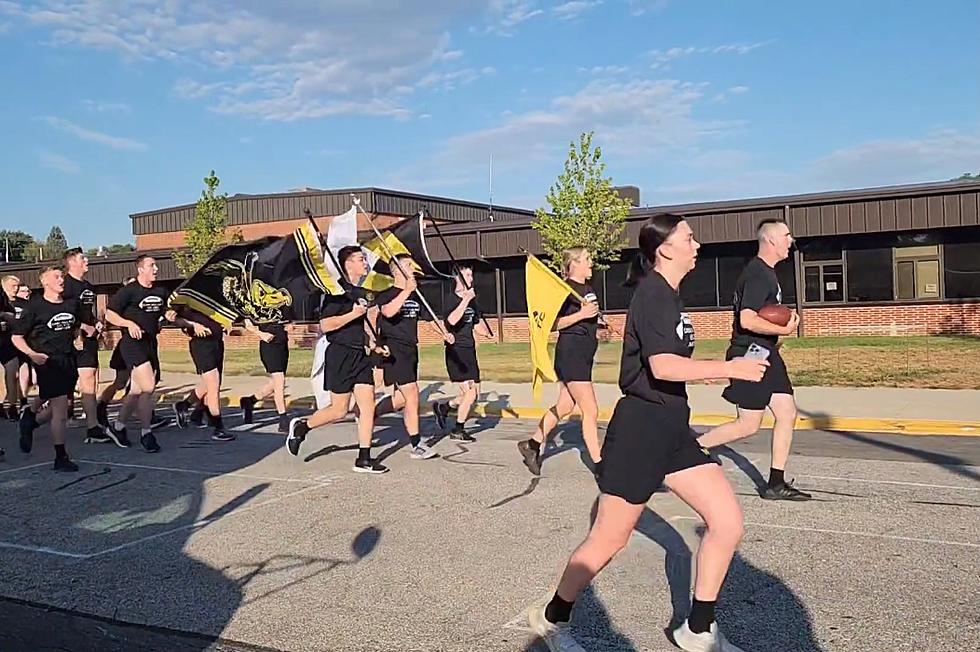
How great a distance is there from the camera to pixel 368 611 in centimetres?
514

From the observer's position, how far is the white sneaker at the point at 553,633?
14.6 ft

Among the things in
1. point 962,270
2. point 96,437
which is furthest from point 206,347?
point 962,270

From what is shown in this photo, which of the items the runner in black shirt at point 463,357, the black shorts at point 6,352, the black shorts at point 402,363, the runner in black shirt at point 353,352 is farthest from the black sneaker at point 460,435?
the black shorts at point 6,352

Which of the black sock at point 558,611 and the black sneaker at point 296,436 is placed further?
the black sneaker at point 296,436

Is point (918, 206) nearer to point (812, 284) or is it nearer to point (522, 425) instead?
point (812, 284)

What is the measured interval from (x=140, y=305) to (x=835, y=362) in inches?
539

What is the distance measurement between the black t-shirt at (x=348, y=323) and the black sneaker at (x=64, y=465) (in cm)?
287

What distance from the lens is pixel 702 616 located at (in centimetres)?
432

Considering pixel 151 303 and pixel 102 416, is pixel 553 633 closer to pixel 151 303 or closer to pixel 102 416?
pixel 151 303

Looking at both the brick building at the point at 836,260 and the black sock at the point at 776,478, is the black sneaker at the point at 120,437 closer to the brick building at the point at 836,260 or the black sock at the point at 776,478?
the black sock at the point at 776,478

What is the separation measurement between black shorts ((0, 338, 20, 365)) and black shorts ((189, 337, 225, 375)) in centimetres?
336

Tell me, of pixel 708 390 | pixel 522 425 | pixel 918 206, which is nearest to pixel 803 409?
pixel 708 390

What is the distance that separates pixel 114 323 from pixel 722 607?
808cm

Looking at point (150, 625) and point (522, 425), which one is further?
point (522, 425)
